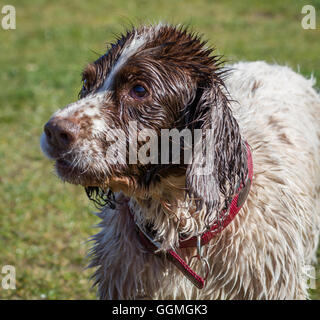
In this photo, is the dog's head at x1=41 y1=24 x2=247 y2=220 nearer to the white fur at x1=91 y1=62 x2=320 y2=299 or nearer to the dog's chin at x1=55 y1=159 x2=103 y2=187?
the dog's chin at x1=55 y1=159 x2=103 y2=187

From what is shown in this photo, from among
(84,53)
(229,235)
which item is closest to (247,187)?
(229,235)

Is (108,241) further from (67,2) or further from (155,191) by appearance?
(67,2)

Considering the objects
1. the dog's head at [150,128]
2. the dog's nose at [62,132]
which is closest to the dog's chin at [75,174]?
the dog's head at [150,128]

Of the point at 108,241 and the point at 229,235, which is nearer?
the point at 229,235

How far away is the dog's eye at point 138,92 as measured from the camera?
2.49 meters

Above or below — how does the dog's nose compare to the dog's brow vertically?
below

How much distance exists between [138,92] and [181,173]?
473mm

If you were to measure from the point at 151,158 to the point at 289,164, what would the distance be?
38.6 inches

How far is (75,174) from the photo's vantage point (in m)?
2.46

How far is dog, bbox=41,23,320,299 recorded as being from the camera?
8.11ft

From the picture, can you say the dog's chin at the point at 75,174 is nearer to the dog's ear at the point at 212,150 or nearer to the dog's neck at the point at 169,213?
the dog's neck at the point at 169,213

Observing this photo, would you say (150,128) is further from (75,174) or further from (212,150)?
(75,174)

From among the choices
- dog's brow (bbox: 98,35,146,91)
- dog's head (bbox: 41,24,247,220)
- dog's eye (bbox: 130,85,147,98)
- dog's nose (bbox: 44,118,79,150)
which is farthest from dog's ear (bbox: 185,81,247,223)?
dog's nose (bbox: 44,118,79,150)
